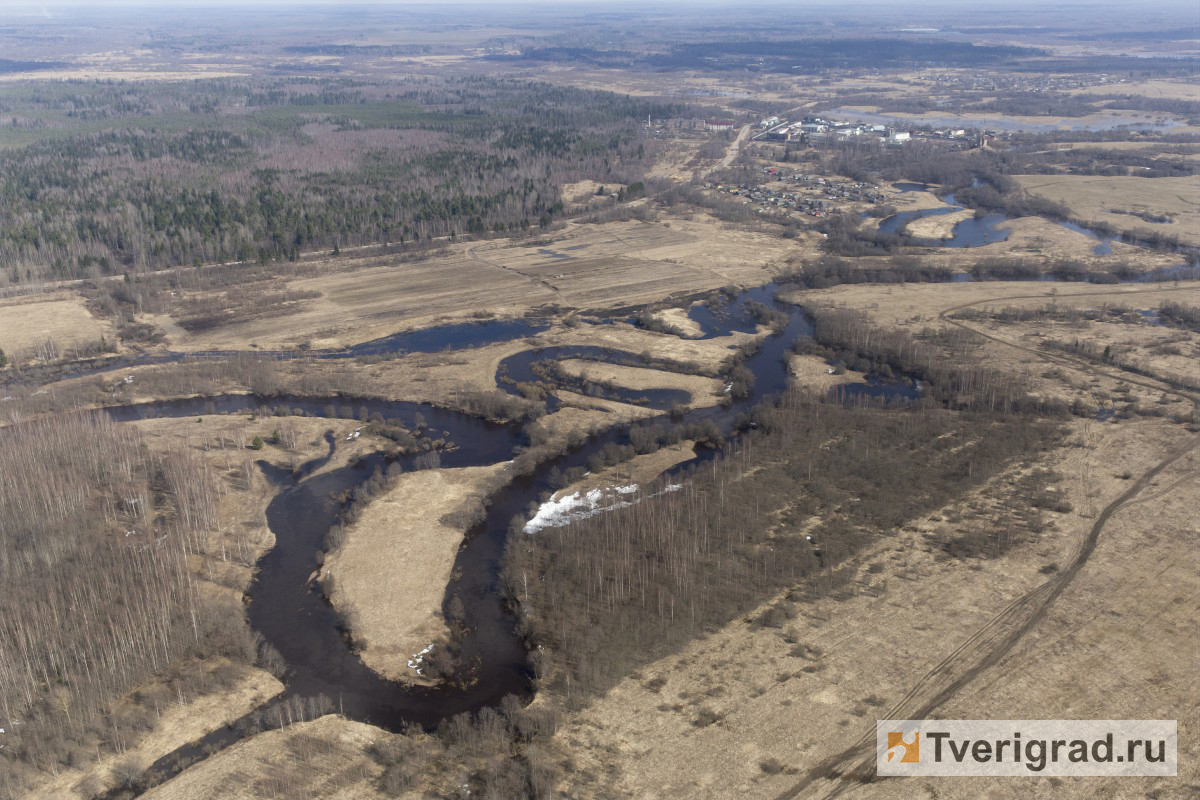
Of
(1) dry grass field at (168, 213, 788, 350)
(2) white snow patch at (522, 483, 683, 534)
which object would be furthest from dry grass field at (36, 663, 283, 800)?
(1) dry grass field at (168, 213, 788, 350)

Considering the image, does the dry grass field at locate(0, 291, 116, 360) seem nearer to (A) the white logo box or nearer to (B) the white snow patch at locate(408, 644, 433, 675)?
(B) the white snow patch at locate(408, 644, 433, 675)

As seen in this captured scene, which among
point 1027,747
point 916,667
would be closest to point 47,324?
point 916,667

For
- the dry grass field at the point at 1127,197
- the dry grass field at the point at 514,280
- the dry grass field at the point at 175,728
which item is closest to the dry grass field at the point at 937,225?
the dry grass field at the point at 1127,197

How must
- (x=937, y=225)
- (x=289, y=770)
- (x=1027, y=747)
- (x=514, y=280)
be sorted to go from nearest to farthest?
(x=289, y=770) → (x=1027, y=747) → (x=514, y=280) → (x=937, y=225)

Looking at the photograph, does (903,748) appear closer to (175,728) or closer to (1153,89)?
(175,728)

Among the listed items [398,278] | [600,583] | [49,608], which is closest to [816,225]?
[398,278]

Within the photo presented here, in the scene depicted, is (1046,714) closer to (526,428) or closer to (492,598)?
(492,598)
